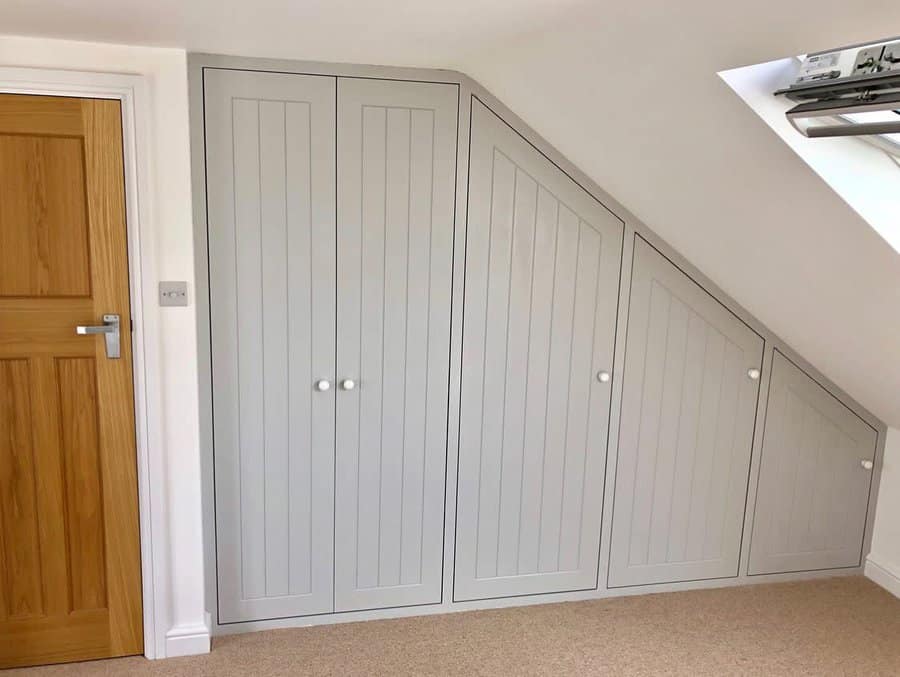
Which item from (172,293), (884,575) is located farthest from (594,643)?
(172,293)

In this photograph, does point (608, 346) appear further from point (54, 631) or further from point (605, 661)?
point (54, 631)

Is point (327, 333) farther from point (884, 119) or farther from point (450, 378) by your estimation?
point (884, 119)

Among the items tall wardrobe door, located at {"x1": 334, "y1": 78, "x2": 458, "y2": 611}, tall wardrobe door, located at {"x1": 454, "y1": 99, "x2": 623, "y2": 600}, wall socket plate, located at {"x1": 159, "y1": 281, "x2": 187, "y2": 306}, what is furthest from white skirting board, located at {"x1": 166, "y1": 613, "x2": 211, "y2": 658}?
wall socket plate, located at {"x1": 159, "y1": 281, "x2": 187, "y2": 306}

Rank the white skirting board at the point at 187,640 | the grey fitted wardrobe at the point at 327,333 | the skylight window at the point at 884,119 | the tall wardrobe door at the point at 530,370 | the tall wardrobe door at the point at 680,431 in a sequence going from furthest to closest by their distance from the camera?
the tall wardrobe door at the point at 680,431
the tall wardrobe door at the point at 530,370
the white skirting board at the point at 187,640
the grey fitted wardrobe at the point at 327,333
the skylight window at the point at 884,119

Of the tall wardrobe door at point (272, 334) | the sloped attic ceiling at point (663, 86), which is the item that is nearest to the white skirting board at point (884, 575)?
the sloped attic ceiling at point (663, 86)

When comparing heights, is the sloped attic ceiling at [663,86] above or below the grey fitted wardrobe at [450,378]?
above

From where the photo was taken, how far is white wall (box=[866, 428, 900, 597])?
3.12 meters

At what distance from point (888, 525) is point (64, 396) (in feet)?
10.5

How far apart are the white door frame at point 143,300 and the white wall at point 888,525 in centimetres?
284

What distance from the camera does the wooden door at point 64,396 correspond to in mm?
2238

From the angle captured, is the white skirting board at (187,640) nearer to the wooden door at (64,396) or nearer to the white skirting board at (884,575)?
the wooden door at (64,396)

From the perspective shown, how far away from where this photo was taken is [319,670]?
2.46m

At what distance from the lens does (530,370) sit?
2.75 m

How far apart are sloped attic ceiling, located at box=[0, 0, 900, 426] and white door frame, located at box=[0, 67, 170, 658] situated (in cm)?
15
